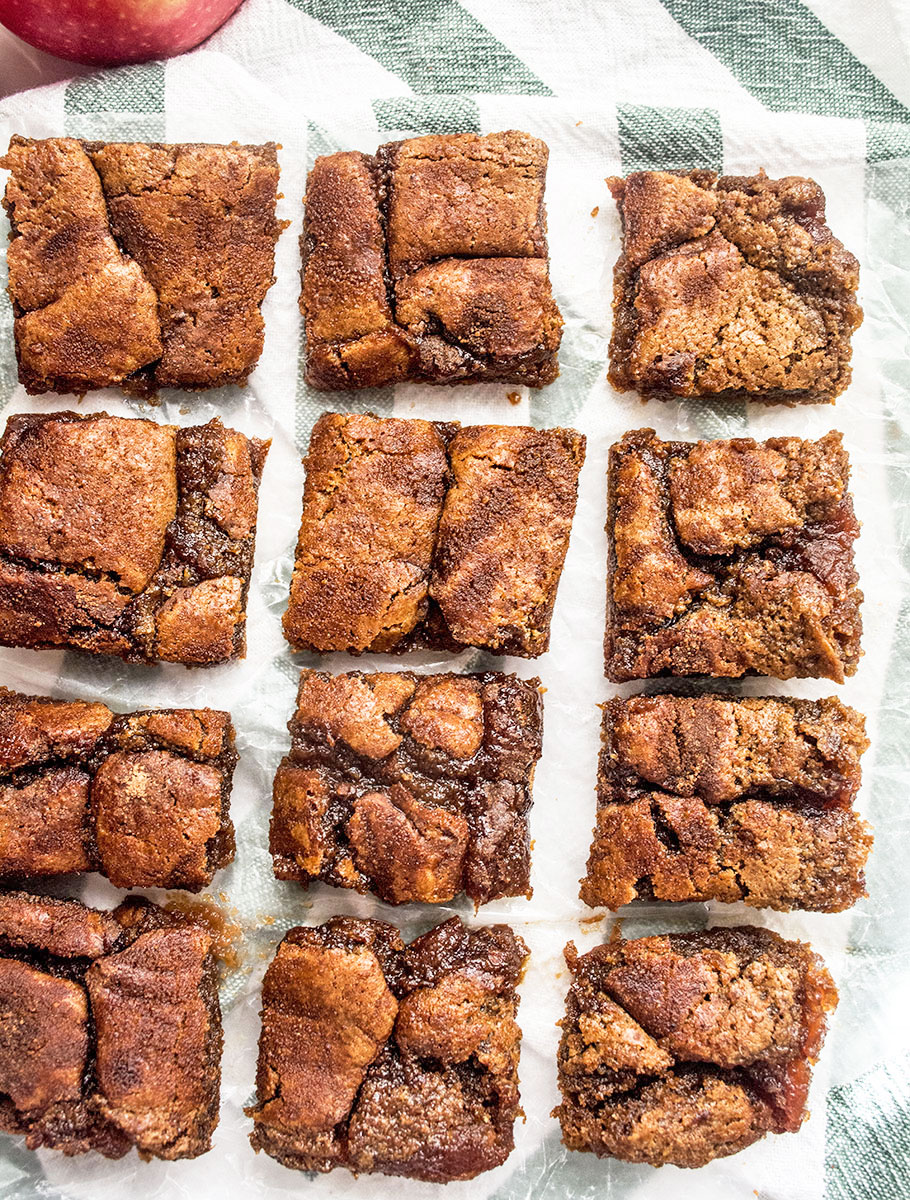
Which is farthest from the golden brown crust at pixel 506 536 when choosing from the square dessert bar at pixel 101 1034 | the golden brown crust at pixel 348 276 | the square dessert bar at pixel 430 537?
the square dessert bar at pixel 101 1034

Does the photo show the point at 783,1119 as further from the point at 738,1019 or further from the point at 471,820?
the point at 471,820

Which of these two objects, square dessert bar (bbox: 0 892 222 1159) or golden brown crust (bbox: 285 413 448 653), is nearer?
square dessert bar (bbox: 0 892 222 1159)

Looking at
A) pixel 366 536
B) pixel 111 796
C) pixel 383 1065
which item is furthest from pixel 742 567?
pixel 111 796

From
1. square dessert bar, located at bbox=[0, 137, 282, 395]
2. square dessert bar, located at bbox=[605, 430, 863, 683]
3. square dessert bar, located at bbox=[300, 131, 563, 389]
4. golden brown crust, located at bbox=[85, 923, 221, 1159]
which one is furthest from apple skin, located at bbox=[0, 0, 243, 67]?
golden brown crust, located at bbox=[85, 923, 221, 1159]

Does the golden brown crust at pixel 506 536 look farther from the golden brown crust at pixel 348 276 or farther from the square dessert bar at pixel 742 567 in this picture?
the golden brown crust at pixel 348 276

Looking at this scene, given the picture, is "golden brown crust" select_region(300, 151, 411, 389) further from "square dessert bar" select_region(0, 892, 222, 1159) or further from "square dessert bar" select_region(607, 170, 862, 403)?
"square dessert bar" select_region(0, 892, 222, 1159)

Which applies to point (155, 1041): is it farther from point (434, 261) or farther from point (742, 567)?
point (434, 261)
